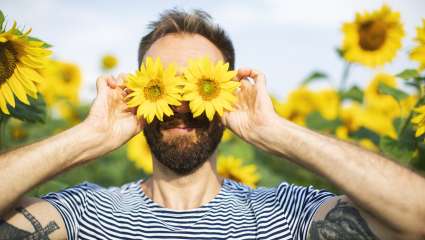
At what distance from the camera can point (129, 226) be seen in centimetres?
310

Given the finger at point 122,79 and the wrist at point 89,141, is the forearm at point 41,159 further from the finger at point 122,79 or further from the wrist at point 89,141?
the finger at point 122,79

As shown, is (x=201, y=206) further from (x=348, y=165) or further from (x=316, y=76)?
(x=316, y=76)

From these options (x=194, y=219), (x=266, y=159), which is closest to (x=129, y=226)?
(x=194, y=219)

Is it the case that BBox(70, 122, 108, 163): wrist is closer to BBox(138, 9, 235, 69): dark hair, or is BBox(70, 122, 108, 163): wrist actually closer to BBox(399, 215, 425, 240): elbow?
BBox(138, 9, 235, 69): dark hair

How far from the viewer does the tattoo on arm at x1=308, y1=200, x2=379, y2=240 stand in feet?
8.77

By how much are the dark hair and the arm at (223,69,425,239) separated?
67cm

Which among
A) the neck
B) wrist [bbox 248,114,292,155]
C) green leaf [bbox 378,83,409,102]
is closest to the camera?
wrist [bbox 248,114,292,155]

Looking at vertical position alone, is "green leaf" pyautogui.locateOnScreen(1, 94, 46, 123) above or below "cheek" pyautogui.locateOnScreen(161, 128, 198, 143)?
above

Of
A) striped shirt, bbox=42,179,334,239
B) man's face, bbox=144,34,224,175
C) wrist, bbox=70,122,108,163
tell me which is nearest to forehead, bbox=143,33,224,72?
man's face, bbox=144,34,224,175

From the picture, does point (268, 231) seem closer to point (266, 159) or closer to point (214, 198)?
point (214, 198)

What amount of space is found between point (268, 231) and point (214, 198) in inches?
19.6

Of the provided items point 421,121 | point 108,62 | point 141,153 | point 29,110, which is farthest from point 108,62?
point 421,121

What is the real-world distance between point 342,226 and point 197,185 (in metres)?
1.06

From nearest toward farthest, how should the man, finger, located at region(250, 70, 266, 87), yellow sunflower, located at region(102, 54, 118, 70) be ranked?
the man
finger, located at region(250, 70, 266, 87)
yellow sunflower, located at region(102, 54, 118, 70)
